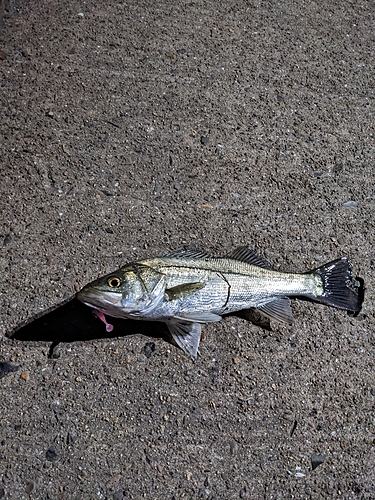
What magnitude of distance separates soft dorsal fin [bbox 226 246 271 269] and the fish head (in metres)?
0.65

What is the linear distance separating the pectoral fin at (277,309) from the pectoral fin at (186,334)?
477 mm

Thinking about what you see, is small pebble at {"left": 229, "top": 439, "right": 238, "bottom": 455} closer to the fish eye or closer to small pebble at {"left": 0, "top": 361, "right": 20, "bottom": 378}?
the fish eye

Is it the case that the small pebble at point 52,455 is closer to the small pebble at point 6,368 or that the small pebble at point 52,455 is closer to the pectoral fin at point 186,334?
the small pebble at point 6,368

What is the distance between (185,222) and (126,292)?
3.41ft

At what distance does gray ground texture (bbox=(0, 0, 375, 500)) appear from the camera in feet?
11.9

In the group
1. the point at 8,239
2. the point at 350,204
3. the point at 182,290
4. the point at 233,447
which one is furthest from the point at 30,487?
the point at 350,204

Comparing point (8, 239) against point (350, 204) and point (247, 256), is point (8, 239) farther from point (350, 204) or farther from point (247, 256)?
point (350, 204)

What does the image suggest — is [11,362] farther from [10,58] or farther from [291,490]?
Result: [10,58]

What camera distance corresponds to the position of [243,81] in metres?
4.77

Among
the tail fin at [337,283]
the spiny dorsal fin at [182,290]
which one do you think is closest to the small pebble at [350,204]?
the tail fin at [337,283]

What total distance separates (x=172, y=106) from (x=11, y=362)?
2.44 m

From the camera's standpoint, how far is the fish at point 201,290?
3336 mm

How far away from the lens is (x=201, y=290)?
11.4 ft

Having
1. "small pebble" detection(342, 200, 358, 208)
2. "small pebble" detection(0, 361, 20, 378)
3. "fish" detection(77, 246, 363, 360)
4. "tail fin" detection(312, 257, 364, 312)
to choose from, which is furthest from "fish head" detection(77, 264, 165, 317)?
"small pebble" detection(342, 200, 358, 208)
